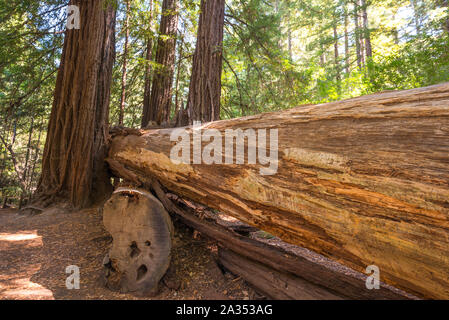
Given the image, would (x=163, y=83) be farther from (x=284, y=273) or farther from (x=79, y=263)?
(x=284, y=273)

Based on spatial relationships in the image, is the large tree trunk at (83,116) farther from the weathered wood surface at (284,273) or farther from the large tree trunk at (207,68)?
the weathered wood surface at (284,273)

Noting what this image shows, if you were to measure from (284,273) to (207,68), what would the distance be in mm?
4596

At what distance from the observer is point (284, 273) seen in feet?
7.61

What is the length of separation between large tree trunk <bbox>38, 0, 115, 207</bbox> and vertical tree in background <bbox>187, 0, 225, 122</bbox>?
1930 mm

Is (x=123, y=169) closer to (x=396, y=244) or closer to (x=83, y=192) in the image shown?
(x=83, y=192)

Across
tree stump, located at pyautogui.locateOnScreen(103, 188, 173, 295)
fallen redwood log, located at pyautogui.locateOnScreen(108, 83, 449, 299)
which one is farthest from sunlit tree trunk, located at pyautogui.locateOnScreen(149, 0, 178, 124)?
fallen redwood log, located at pyautogui.locateOnScreen(108, 83, 449, 299)

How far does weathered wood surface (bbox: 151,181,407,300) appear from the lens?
2.00 meters

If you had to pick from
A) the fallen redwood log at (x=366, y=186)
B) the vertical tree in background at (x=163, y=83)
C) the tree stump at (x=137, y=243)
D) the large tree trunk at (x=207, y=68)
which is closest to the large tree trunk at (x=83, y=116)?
the vertical tree in background at (x=163, y=83)

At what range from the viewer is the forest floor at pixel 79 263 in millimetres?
2457

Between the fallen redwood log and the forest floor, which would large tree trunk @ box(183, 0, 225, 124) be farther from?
the fallen redwood log

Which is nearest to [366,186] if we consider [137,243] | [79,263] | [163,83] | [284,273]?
[284,273]

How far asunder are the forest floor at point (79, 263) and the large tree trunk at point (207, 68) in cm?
284
